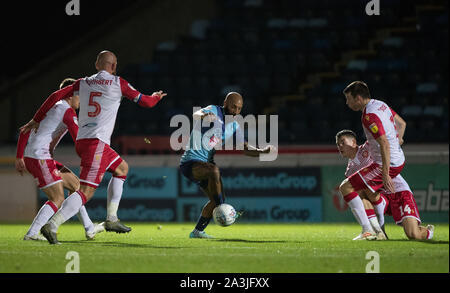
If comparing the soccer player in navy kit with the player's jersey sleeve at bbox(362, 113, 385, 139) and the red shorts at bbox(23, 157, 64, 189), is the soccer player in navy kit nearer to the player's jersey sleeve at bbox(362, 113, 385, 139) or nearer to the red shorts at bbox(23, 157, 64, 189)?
the player's jersey sleeve at bbox(362, 113, 385, 139)

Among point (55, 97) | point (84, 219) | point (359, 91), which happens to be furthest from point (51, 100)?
point (359, 91)

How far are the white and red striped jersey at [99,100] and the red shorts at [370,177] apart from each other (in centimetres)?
270

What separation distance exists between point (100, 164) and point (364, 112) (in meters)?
3.12

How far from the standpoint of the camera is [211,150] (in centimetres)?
950

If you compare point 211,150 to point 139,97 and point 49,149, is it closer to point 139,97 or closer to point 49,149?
point 139,97

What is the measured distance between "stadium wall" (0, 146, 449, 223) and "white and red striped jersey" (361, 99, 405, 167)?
5.39 meters

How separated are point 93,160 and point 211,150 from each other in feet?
5.88

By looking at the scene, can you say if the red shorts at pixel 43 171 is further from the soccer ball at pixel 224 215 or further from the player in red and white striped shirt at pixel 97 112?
the soccer ball at pixel 224 215

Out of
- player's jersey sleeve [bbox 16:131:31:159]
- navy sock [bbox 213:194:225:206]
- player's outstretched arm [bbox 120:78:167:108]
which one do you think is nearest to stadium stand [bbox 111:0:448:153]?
navy sock [bbox 213:194:225:206]

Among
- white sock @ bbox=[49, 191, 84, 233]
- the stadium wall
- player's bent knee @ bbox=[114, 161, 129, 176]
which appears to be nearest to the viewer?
white sock @ bbox=[49, 191, 84, 233]

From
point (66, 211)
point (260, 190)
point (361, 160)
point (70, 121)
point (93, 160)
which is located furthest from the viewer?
point (260, 190)

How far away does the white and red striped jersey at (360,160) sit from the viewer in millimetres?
9836

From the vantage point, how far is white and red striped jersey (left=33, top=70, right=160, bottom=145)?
330 inches

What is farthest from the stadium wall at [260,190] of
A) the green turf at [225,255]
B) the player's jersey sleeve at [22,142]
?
the player's jersey sleeve at [22,142]
